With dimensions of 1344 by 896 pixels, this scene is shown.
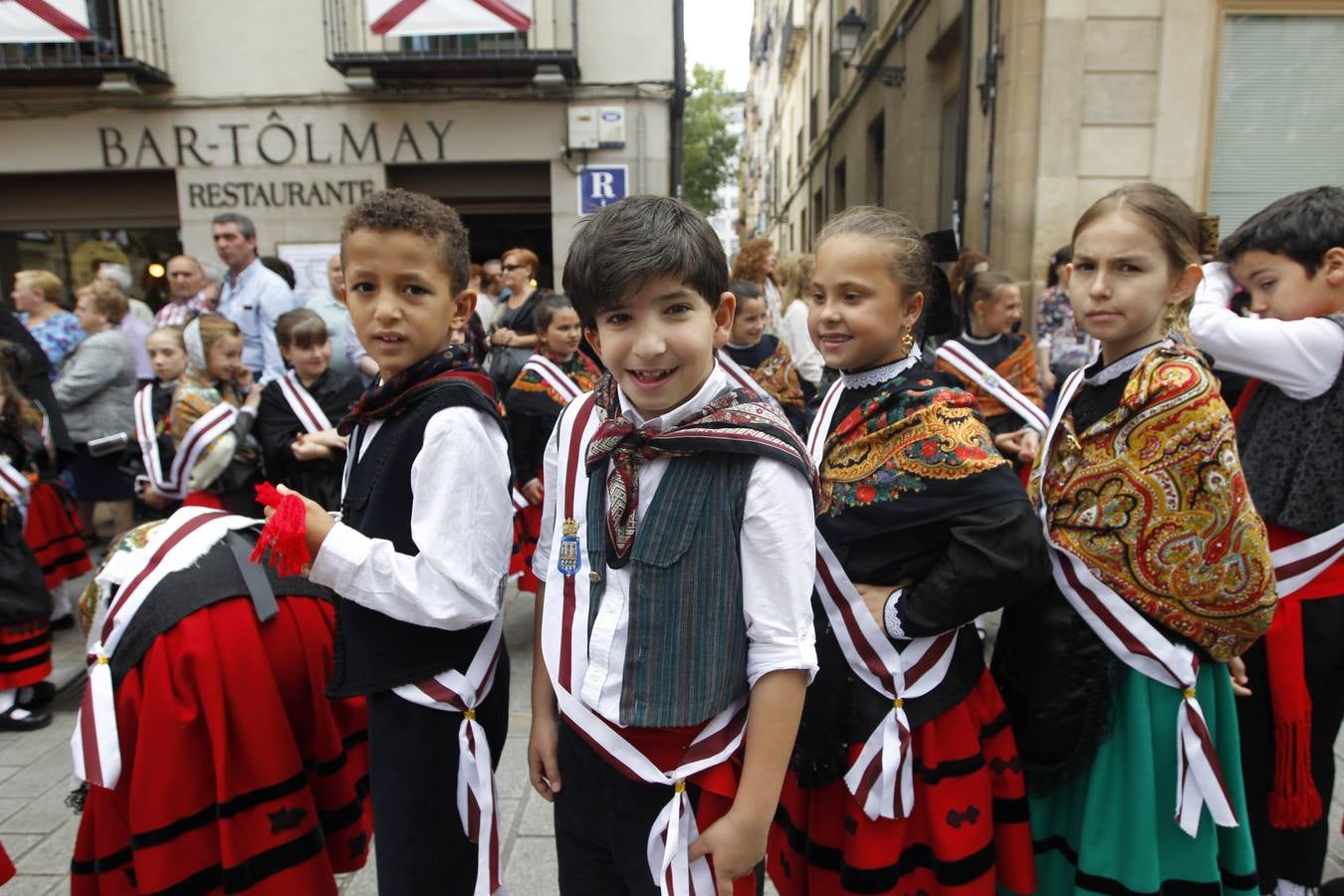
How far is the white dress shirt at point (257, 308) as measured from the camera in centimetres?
526

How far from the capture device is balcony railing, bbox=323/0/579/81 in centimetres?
984

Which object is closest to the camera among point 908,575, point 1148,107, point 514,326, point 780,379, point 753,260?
point 908,575

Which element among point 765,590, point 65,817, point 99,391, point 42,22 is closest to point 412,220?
point 765,590

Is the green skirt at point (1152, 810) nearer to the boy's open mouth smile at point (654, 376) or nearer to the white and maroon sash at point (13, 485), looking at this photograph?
the boy's open mouth smile at point (654, 376)

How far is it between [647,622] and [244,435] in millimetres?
2730

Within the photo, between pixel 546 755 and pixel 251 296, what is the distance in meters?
4.69

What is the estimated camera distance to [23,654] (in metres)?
3.66

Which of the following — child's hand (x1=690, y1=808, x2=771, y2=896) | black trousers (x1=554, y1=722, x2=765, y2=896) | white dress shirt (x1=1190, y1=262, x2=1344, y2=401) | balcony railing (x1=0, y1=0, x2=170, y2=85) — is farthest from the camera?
balcony railing (x1=0, y1=0, x2=170, y2=85)

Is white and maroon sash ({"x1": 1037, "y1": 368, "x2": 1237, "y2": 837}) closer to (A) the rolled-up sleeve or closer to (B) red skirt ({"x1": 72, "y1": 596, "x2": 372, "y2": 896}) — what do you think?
(A) the rolled-up sleeve

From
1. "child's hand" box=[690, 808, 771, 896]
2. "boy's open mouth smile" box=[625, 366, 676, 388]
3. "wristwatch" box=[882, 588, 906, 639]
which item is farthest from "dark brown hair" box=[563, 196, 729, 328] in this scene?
"child's hand" box=[690, 808, 771, 896]

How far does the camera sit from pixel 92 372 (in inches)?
204

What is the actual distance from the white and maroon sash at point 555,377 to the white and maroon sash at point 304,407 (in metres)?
1.12

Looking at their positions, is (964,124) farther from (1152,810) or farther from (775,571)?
(775,571)

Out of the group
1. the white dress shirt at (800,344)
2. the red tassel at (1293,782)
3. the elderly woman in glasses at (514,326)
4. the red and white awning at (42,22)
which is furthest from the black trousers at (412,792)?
the red and white awning at (42,22)
